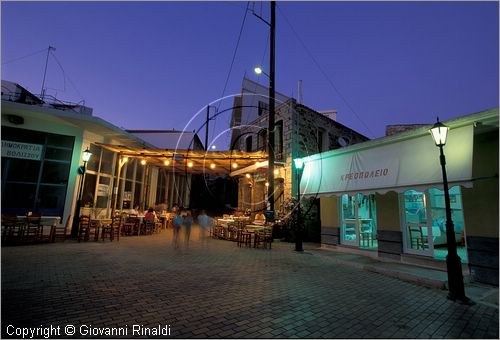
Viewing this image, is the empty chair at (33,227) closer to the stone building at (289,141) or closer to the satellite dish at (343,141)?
the stone building at (289,141)

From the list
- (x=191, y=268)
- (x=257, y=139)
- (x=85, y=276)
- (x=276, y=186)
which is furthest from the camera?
(x=257, y=139)

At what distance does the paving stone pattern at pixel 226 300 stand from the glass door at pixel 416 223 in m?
2.21

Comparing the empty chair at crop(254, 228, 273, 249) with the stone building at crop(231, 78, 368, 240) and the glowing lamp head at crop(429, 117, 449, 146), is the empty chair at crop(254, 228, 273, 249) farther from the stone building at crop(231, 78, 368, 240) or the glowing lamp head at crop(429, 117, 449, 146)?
the glowing lamp head at crop(429, 117, 449, 146)

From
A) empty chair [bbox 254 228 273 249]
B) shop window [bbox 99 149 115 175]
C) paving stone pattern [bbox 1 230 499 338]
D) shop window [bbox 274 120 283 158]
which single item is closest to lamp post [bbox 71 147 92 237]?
shop window [bbox 99 149 115 175]

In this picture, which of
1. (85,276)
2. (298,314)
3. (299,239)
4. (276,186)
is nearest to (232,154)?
(276,186)

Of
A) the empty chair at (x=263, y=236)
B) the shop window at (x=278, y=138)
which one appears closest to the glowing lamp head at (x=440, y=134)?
the empty chair at (x=263, y=236)

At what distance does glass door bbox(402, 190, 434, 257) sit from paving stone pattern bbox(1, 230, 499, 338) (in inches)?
87.2

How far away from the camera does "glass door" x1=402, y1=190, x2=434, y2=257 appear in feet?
27.4

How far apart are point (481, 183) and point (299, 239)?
6.09 m

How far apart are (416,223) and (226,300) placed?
6.89 m

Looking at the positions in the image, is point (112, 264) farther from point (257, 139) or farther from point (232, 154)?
point (257, 139)

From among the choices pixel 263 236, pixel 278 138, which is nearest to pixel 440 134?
pixel 263 236

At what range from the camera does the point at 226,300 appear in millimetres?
4852

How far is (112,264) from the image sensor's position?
7348 mm
